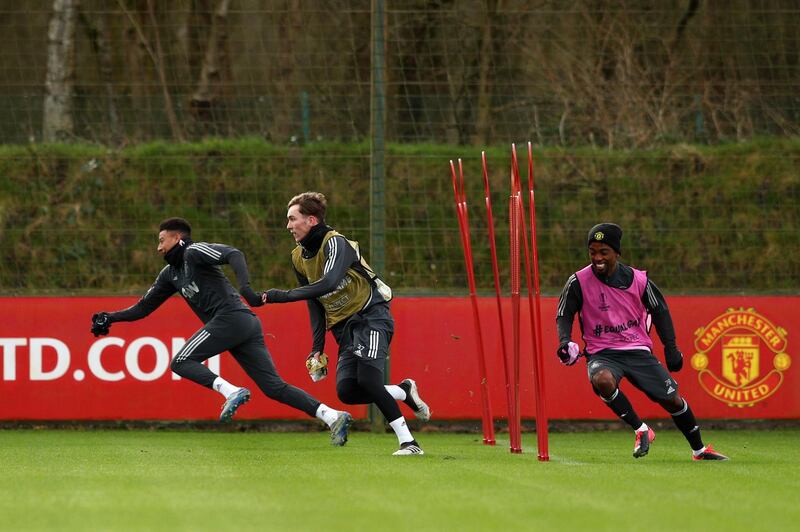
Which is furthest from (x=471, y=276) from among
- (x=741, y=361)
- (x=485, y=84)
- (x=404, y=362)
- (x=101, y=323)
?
(x=485, y=84)

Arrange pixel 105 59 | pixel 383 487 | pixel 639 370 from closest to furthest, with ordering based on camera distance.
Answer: pixel 383 487 → pixel 639 370 → pixel 105 59

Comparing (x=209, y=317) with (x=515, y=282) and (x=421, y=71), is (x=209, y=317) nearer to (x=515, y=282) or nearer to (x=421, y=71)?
(x=515, y=282)

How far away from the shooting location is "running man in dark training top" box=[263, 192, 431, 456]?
10.5 m

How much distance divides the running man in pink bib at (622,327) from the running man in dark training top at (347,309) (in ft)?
4.43

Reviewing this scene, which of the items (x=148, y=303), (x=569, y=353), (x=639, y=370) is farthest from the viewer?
(x=148, y=303)

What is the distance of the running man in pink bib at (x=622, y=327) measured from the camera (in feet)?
33.5

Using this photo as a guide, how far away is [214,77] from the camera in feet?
55.2

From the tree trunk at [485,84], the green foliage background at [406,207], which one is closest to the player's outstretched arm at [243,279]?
the green foliage background at [406,207]

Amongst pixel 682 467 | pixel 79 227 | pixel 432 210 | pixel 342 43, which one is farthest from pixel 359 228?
pixel 682 467

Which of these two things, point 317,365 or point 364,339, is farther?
point 317,365

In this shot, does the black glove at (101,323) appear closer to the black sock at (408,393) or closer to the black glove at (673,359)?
the black sock at (408,393)

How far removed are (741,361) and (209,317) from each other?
17.6 feet

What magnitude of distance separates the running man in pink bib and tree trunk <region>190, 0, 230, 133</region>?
7.34 metres

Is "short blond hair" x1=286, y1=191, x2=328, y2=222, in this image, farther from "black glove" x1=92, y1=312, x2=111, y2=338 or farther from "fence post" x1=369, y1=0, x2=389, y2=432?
"fence post" x1=369, y1=0, x2=389, y2=432
